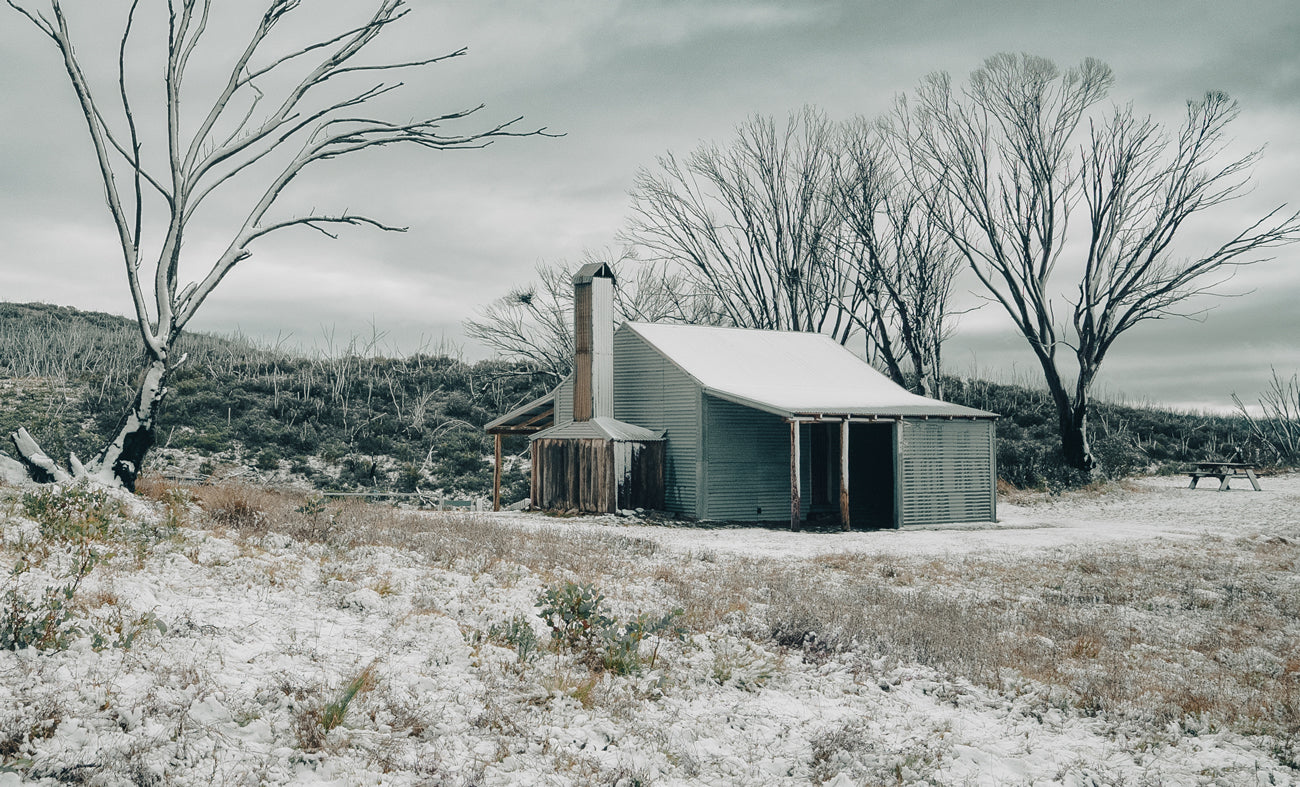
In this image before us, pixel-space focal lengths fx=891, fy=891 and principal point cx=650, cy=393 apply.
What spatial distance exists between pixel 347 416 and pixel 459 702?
32181 millimetres

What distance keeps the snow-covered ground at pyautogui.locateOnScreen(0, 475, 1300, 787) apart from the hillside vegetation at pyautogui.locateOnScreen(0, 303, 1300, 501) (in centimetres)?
2214

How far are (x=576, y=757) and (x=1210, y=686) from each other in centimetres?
507

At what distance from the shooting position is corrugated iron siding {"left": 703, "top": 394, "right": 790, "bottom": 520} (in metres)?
20.0

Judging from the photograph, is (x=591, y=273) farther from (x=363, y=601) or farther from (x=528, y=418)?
(x=363, y=601)

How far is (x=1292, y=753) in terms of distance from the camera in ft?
17.1

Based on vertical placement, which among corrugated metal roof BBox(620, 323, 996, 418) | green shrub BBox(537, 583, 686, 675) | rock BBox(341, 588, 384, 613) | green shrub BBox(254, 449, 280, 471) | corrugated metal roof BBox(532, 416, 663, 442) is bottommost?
green shrub BBox(537, 583, 686, 675)

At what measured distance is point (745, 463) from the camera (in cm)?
2047

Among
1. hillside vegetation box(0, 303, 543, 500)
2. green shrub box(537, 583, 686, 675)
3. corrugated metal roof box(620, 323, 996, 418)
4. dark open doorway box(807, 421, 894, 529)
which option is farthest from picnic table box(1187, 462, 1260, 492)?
green shrub box(537, 583, 686, 675)

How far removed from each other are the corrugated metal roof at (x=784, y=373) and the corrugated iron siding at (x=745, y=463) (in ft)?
2.18

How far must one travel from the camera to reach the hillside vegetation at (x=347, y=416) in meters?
30.3

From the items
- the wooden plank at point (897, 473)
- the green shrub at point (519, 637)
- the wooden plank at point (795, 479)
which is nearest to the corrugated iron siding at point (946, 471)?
the wooden plank at point (897, 473)

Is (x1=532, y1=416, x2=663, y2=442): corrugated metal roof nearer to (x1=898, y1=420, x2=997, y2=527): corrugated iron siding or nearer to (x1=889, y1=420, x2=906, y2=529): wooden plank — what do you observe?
(x1=889, y1=420, x2=906, y2=529): wooden plank

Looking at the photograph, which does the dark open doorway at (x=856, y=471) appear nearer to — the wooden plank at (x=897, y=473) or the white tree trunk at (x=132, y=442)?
the wooden plank at (x=897, y=473)

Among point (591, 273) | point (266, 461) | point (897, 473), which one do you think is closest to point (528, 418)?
point (591, 273)
